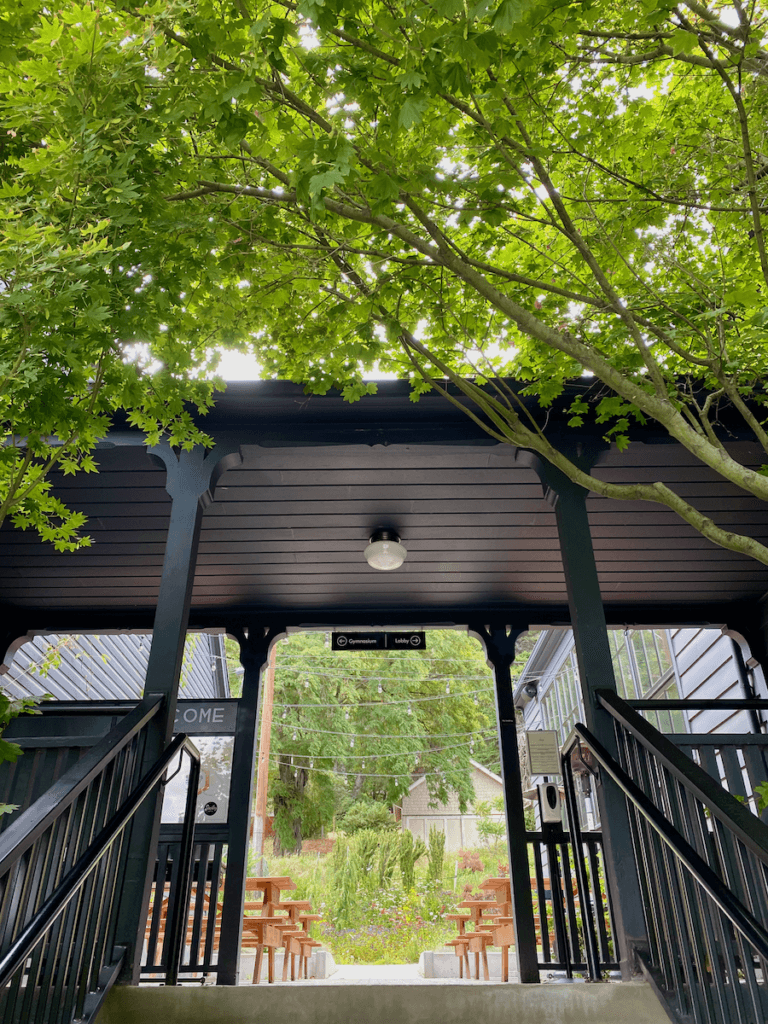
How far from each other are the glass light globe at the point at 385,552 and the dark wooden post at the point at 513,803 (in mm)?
1564

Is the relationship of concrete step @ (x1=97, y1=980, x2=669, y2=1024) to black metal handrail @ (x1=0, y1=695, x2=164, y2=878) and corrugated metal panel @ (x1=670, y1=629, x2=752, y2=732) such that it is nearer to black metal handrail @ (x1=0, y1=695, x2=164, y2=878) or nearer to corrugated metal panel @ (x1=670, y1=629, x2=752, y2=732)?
black metal handrail @ (x1=0, y1=695, x2=164, y2=878)

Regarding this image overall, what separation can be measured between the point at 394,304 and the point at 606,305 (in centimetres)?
93

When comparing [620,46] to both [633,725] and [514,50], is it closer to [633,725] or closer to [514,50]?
[514,50]

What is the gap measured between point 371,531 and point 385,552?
0.78ft

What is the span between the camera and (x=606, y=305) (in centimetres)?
262

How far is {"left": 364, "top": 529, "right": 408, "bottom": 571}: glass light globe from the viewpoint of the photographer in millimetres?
4719

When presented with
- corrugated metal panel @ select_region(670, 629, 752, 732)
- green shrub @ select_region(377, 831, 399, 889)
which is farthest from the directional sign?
green shrub @ select_region(377, 831, 399, 889)

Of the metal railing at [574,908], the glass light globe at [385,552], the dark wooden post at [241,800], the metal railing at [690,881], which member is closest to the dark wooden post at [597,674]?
the metal railing at [690,881]

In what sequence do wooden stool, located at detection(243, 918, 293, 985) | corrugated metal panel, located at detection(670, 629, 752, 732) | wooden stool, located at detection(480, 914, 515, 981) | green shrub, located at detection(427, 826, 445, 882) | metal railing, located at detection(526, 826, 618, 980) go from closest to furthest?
metal railing, located at detection(526, 826, 618, 980), wooden stool, located at detection(243, 918, 293, 985), corrugated metal panel, located at detection(670, 629, 752, 732), wooden stool, located at detection(480, 914, 515, 981), green shrub, located at detection(427, 826, 445, 882)

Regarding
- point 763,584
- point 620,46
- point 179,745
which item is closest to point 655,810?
point 179,745

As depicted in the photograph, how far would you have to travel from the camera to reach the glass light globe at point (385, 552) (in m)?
4.72

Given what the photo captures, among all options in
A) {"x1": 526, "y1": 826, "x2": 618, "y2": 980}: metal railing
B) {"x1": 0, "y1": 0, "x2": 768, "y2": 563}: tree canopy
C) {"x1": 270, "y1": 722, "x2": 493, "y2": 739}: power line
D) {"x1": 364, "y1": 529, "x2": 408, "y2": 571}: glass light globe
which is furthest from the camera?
{"x1": 270, "y1": 722, "x2": 493, "y2": 739}: power line

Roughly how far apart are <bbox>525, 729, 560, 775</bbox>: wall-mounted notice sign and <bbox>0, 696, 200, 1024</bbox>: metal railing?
3290 millimetres

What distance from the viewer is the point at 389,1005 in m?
2.50
